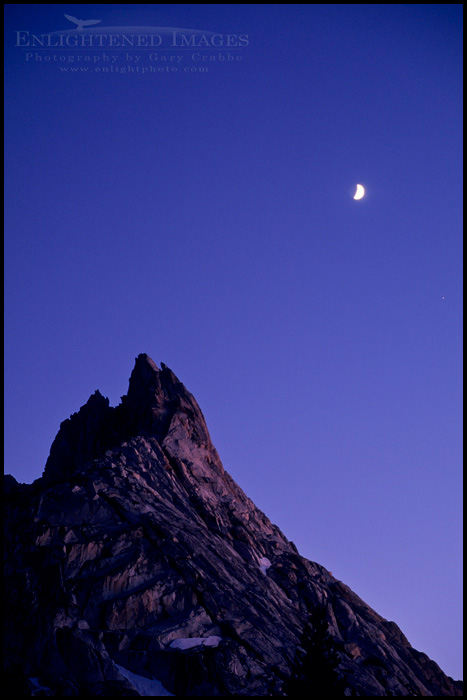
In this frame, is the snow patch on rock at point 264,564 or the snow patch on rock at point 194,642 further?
the snow patch on rock at point 264,564

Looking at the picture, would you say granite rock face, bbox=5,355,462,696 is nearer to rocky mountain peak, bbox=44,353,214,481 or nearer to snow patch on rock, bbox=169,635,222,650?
snow patch on rock, bbox=169,635,222,650

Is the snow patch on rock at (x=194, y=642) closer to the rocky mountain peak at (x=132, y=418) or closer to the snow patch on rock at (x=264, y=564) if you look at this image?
the snow patch on rock at (x=264, y=564)

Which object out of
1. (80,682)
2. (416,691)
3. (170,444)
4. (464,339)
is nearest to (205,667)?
(80,682)

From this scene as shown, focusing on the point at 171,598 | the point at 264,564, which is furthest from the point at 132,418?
the point at 171,598

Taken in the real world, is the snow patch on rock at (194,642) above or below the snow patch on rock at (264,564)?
below

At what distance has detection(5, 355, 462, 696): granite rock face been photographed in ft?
150

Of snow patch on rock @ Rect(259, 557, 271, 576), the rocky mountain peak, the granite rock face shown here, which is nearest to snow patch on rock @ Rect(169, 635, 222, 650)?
the granite rock face

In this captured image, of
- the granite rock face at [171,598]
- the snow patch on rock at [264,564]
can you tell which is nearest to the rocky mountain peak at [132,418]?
the granite rock face at [171,598]

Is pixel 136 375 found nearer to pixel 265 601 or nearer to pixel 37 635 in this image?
pixel 265 601

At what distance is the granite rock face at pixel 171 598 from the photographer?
150 ft

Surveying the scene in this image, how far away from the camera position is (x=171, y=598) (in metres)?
55.0

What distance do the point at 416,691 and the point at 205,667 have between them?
22551mm

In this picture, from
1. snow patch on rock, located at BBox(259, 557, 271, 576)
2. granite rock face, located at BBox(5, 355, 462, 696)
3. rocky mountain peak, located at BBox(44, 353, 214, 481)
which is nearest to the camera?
granite rock face, located at BBox(5, 355, 462, 696)

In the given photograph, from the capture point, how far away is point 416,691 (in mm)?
58906
